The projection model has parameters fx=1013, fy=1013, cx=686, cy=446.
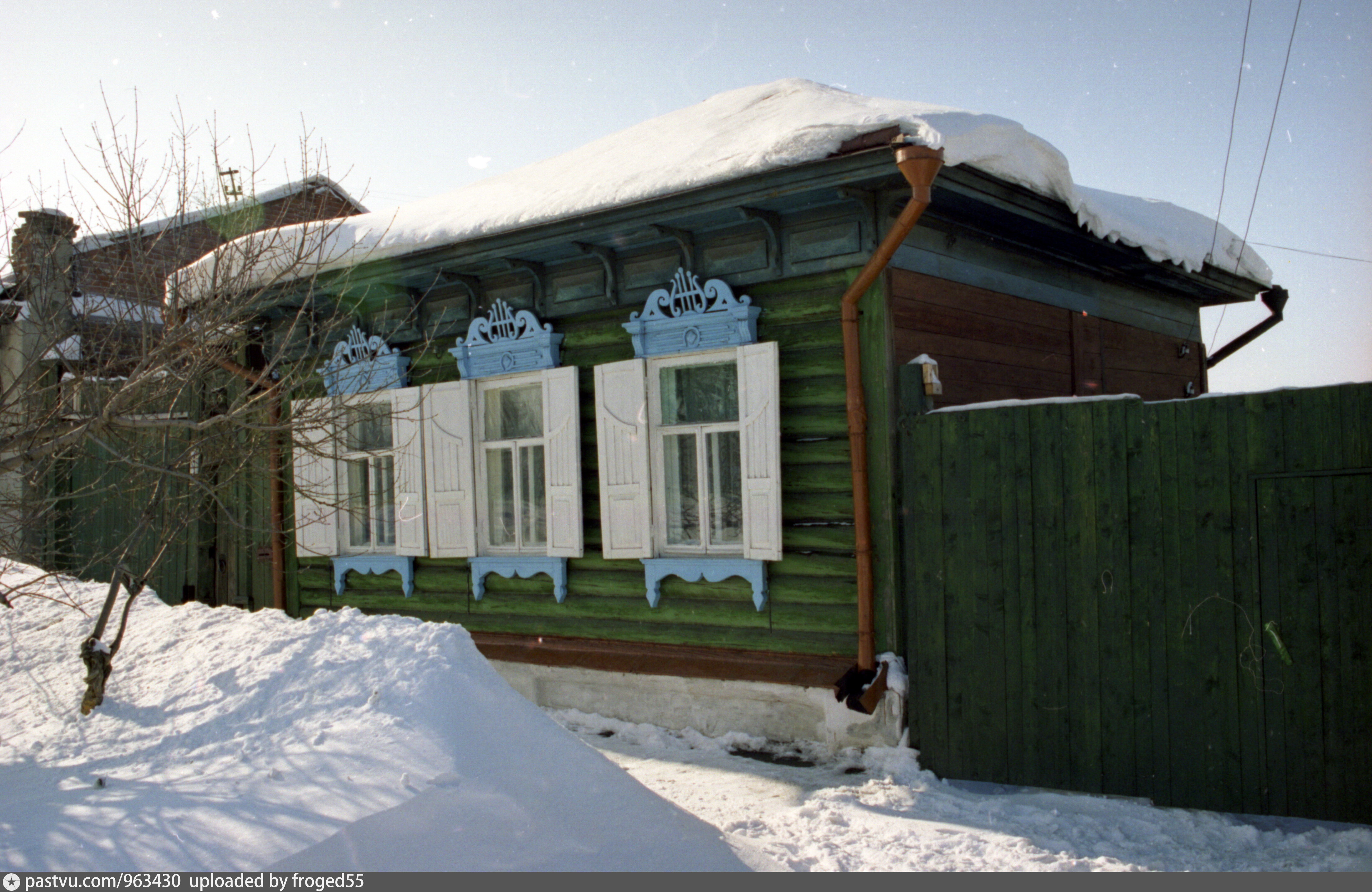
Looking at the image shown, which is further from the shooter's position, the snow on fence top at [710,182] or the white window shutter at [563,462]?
the white window shutter at [563,462]

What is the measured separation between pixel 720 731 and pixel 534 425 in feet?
9.11

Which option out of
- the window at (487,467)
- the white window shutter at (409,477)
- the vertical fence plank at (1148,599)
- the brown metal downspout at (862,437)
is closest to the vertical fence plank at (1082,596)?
the vertical fence plank at (1148,599)

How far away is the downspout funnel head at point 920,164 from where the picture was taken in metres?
5.29

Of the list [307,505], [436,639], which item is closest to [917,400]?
[436,639]

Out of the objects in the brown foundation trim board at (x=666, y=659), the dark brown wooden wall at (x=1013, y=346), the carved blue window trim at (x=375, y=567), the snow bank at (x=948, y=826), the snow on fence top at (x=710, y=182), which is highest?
the snow on fence top at (x=710, y=182)

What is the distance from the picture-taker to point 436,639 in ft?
16.2

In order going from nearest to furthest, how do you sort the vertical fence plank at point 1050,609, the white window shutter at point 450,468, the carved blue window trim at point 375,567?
1. the vertical fence plank at point 1050,609
2. the white window shutter at point 450,468
3. the carved blue window trim at point 375,567

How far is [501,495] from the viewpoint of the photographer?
8031 millimetres

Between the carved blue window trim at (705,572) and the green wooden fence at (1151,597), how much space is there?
116 centimetres

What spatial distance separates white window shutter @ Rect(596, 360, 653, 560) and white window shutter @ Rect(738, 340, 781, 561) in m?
0.79

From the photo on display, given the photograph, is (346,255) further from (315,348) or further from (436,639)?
(436,639)

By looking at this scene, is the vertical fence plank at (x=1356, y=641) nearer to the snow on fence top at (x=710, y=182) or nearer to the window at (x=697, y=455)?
the snow on fence top at (x=710, y=182)

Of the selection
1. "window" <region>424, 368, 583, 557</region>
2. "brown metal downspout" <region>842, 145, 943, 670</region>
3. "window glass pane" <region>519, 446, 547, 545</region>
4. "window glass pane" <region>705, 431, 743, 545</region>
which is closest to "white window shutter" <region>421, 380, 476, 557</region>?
"window" <region>424, 368, 583, 557</region>

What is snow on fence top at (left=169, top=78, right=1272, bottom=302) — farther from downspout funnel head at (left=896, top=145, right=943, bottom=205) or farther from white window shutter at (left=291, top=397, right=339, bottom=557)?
white window shutter at (left=291, top=397, right=339, bottom=557)
